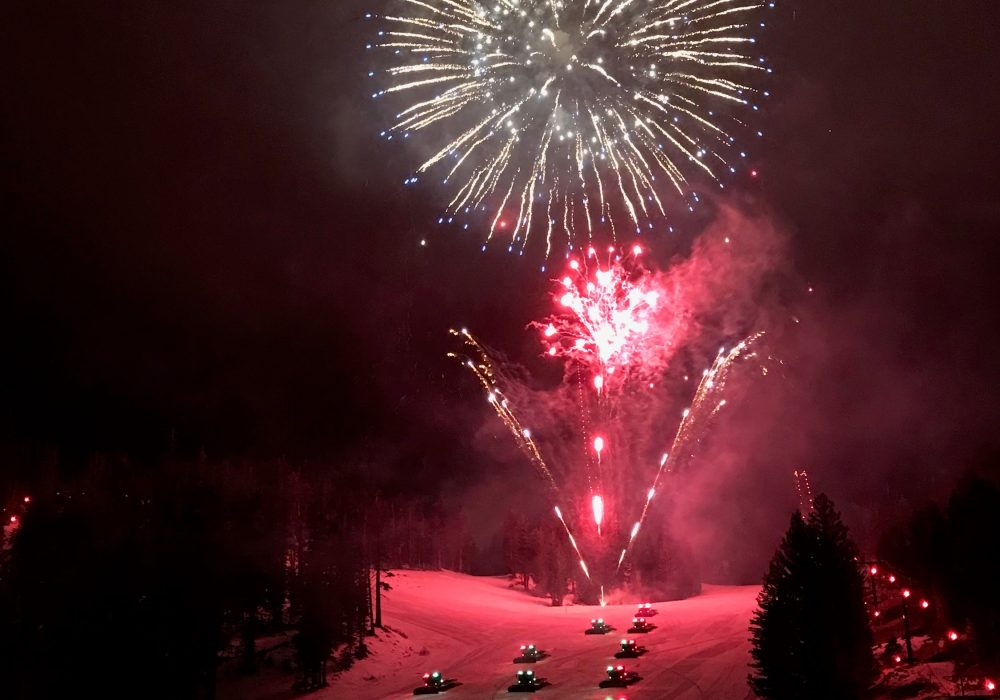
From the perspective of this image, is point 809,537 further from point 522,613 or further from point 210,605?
point 522,613

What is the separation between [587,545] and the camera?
232 ft

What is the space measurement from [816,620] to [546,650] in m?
25.3

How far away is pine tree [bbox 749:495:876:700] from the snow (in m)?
8.93

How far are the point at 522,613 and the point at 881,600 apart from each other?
27.7 meters

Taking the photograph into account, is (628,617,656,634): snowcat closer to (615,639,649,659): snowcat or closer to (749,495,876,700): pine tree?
(615,639,649,659): snowcat

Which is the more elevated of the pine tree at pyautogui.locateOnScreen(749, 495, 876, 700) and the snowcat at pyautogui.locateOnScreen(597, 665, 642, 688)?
the pine tree at pyautogui.locateOnScreen(749, 495, 876, 700)

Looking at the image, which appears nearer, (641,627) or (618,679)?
(618,679)

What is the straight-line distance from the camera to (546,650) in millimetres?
43688

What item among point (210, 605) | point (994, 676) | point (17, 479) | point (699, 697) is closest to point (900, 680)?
point (994, 676)

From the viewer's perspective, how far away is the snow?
33156 mm

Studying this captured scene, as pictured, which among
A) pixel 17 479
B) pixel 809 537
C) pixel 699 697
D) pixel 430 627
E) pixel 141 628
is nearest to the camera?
pixel 809 537

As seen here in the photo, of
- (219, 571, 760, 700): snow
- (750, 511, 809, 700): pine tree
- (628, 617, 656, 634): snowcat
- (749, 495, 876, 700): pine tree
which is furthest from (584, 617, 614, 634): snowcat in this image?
(749, 495, 876, 700): pine tree

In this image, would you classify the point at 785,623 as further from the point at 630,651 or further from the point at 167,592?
the point at 167,592

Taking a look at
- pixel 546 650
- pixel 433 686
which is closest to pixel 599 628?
pixel 546 650
